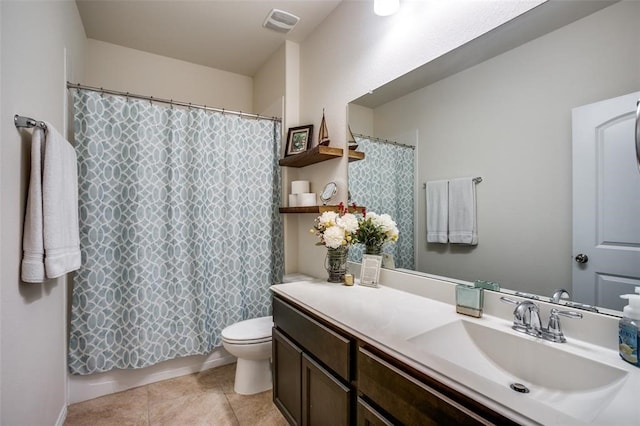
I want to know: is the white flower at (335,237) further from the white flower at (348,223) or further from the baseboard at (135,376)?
the baseboard at (135,376)

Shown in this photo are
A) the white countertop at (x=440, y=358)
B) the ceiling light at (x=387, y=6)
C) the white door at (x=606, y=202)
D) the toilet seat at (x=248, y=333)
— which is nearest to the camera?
the white countertop at (x=440, y=358)

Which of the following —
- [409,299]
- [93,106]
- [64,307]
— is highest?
[93,106]

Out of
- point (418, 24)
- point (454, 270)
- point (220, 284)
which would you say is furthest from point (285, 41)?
point (454, 270)

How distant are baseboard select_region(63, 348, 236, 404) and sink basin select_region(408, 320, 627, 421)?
2018 mm

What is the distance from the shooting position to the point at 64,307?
1.88 m

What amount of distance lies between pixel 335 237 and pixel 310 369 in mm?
688

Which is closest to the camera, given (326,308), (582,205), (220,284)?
(582,205)

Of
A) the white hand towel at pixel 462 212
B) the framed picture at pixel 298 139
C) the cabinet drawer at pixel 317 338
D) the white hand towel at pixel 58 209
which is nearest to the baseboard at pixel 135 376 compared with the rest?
the white hand towel at pixel 58 209

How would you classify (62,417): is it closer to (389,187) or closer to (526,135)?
(389,187)

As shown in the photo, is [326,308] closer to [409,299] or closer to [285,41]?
[409,299]

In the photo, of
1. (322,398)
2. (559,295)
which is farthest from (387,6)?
(322,398)

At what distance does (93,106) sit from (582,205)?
265 cm

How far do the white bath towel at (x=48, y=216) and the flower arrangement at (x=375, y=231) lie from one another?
1.49 m

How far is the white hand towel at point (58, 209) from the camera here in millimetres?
1318
